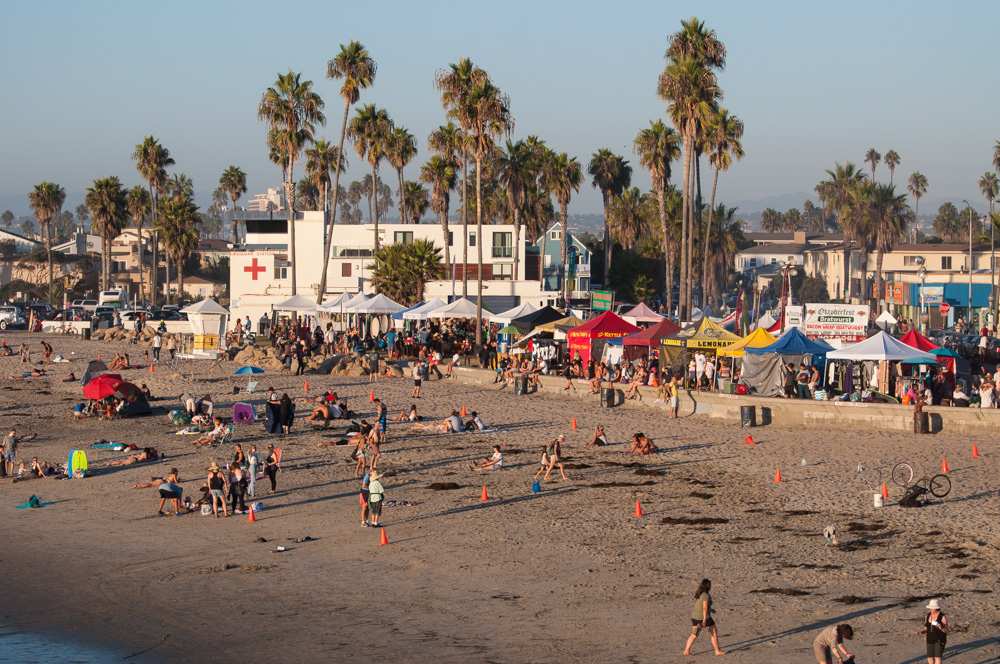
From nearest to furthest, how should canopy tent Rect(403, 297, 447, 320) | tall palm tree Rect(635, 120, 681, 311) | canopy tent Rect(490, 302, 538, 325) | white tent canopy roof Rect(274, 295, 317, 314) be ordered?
canopy tent Rect(490, 302, 538, 325)
canopy tent Rect(403, 297, 447, 320)
white tent canopy roof Rect(274, 295, 317, 314)
tall palm tree Rect(635, 120, 681, 311)

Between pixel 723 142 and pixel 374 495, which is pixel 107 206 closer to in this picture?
pixel 723 142

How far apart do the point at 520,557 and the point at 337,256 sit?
58696mm

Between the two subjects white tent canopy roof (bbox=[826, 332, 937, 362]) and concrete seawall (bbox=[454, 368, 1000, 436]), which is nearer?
concrete seawall (bbox=[454, 368, 1000, 436])

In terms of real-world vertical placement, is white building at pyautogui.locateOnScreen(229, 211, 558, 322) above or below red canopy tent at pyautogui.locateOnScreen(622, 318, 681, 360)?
above

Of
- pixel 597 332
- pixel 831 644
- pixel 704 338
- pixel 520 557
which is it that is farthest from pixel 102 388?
pixel 831 644

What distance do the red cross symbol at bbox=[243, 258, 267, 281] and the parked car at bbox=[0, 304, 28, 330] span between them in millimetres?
15091

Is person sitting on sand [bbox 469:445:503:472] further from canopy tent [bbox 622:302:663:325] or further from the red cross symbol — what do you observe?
the red cross symbol

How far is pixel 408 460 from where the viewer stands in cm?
2966

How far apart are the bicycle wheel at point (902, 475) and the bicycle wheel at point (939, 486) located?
69 centimetres

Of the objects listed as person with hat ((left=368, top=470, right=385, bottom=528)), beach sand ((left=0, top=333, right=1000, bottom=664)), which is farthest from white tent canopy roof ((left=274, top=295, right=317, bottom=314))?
person with hat ((left=368, top=470, right=385, bottom=528))

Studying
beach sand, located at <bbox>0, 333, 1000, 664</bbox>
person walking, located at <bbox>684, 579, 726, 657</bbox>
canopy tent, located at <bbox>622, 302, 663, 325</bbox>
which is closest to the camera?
person walking, located at <bbox>684, 579, 726, 657</bbox>

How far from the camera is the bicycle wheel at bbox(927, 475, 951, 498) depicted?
24531 mm

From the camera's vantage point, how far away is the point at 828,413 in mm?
33656

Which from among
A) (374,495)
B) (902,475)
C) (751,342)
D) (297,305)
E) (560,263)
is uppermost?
(560,263)
